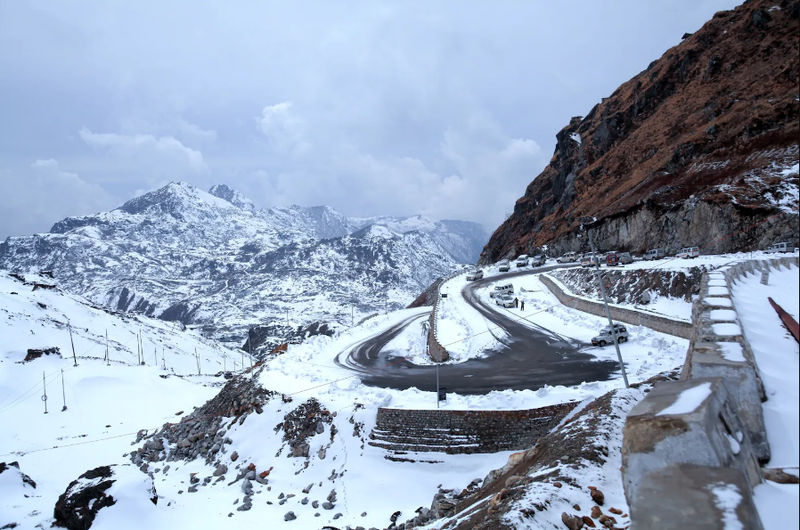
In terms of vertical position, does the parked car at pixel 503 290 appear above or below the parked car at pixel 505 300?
above

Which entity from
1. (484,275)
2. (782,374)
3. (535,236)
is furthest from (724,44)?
(782,374)

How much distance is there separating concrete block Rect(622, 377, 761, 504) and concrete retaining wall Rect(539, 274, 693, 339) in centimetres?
1612

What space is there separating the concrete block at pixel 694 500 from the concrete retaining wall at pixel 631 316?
16.4m

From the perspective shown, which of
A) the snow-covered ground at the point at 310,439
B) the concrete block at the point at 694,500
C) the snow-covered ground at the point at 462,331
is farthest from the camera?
the snow-covered ground at the point at 462,331

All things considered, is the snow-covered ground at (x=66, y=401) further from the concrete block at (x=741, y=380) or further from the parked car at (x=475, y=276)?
the parked car at (x=475, y=276)

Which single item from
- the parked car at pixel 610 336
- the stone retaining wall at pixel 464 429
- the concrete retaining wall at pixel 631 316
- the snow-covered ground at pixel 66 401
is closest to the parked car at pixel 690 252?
the concrete retaining wall at pixel 631 316

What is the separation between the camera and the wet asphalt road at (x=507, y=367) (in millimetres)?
21891

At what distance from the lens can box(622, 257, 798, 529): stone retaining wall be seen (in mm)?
2670

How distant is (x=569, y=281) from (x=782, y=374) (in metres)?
43.8

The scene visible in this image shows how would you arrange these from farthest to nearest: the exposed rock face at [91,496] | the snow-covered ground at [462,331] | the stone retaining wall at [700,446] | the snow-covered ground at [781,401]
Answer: the snow-covered ground at [462,331], the exposed rock face at [91,496], the stone retaining wall at [700,446], the snow-covered ground at [781,401]

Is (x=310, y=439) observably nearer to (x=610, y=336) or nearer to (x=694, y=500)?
(x=610, y=336)

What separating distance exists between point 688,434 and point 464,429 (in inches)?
652

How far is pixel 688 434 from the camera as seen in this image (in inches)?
114

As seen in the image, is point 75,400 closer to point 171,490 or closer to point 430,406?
point 171,490
